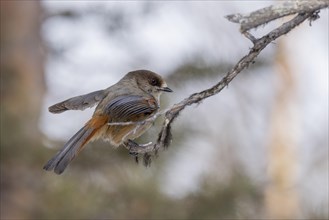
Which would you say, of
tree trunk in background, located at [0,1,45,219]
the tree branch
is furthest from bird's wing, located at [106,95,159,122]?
tree trunk in background, located at [0,1,45,219]

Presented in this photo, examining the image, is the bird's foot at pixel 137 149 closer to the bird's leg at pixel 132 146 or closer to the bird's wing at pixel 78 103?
the bird's leg at pixel 132 146

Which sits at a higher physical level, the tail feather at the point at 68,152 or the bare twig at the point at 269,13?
the bare twig at the point at 269,13

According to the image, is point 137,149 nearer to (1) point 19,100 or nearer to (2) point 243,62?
(2) point 243,62

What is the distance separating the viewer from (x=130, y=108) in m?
2.82

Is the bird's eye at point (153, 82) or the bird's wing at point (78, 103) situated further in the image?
the bird's eye at point (153, 82)

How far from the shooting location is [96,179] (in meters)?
7.39

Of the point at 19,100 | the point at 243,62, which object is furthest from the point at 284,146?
the point at 243,62

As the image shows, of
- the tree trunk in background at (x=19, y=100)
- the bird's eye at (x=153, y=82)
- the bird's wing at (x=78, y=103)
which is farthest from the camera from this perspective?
the tree trunk in background at (x=19, y=100)

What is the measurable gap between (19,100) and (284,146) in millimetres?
3814

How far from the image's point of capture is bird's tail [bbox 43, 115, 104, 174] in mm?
2418

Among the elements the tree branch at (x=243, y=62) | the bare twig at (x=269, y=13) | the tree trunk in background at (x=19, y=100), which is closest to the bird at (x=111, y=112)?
the tree branch at (x=243, y=62)

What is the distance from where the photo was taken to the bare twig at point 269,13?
5.73 feet

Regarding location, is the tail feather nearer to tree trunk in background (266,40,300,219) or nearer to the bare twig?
the bare twig

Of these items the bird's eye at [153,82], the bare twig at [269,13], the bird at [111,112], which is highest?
the bird's eye at [153,82]
